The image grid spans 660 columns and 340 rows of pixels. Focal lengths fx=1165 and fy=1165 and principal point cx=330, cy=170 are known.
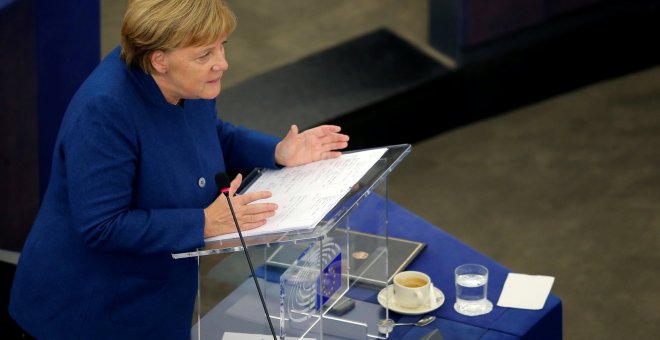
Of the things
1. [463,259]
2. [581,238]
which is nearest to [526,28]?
[581,238]

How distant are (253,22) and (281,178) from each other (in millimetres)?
4416

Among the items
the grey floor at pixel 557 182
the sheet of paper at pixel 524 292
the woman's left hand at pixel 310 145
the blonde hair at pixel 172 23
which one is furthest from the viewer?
the grey floor at pixel 557 182

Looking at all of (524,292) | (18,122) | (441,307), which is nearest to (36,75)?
(18,122)

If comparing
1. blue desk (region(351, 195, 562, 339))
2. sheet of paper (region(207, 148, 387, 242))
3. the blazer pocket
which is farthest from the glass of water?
the blazer pocket

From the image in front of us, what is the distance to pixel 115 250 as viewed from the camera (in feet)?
8.05

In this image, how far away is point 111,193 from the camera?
7.89 ft

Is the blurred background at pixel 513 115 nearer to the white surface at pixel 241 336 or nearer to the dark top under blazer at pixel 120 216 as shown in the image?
the white surface at pixel 241 336

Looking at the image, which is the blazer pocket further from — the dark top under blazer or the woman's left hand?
the woman's left hand

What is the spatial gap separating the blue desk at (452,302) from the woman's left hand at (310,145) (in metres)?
0.27

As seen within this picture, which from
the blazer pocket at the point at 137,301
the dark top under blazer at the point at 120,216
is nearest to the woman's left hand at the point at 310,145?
the dark top under blazer at the point at 120,216

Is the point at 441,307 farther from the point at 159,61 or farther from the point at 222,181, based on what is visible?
the point at 159,61

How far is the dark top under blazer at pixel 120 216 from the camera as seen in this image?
7.93ft

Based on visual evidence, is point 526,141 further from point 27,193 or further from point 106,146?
point 106,146

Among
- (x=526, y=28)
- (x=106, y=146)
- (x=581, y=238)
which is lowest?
(x=581, y=238)
